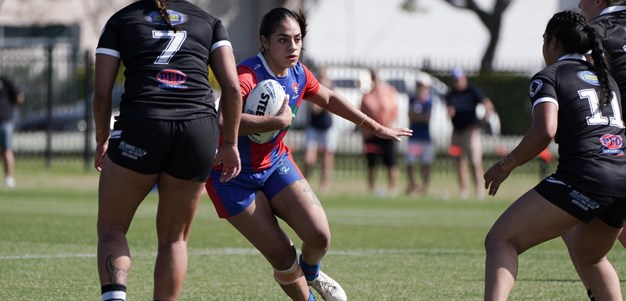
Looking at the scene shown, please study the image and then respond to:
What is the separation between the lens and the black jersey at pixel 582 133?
6188 millimetres

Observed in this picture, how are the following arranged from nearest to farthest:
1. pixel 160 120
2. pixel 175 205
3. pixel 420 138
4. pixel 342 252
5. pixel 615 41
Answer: pixel 160 120 < pixel 175 205 < pixel 615 41 < pixel 342 252 < pixel 420 138

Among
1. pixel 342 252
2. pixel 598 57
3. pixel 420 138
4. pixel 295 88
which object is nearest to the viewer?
pixel 598 57

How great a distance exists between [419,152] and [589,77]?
14.9 metres

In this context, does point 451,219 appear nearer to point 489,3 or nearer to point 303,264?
point 303,264

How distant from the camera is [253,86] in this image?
7125 millimetres

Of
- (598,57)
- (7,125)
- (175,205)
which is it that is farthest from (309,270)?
(7,125)

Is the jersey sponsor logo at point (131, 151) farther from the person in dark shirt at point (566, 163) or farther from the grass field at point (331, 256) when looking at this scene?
the grass field at point (331, 256)

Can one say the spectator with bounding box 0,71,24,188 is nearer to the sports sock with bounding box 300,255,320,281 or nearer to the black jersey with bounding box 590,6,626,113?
the sports sock with bounding box 300,255,320,281

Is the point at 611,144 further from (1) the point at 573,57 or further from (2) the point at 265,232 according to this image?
(2) the point at 265,232

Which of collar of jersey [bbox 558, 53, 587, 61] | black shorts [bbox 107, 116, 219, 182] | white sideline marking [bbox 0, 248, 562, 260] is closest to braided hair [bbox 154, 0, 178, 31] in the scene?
black shorts [bbox 107, 116, 219, 182]

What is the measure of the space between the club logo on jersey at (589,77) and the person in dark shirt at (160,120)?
1.88m

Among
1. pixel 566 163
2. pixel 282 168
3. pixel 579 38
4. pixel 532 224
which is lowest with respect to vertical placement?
pixel 282 168

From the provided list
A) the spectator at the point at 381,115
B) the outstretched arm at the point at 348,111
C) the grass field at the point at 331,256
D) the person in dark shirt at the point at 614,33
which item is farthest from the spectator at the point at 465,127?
the outstretched arm at the point at 348,111

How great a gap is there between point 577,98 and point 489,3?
36.4 meters
